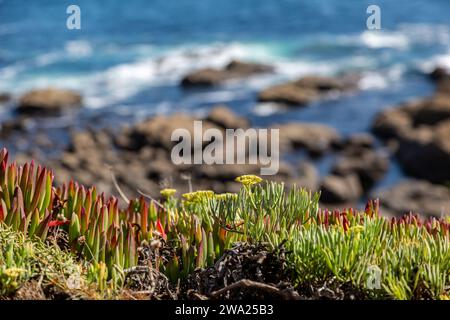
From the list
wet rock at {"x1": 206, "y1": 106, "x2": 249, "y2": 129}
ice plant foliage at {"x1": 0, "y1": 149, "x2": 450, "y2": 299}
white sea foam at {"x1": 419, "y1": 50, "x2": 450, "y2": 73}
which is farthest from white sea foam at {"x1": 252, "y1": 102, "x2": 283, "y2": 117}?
ice plant foliage at {"x1": 0, "y1": 149, "x2": 450, "y2": 299}

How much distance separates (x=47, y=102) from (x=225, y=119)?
9982mm

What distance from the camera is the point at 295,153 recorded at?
29.2 metres

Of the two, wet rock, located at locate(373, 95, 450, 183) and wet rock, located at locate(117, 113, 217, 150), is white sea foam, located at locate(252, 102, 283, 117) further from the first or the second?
wet rock, located at locate(373, 95, 450, 183)

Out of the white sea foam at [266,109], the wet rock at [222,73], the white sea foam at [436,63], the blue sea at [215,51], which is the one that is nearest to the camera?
the white sea foam at [266,109]

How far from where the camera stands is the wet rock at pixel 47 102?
35.7 metres

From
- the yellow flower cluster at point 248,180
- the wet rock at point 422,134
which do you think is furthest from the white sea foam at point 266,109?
the yellow flower cluster at point 248,180

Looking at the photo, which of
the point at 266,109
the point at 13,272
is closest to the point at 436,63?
the point at 266,109

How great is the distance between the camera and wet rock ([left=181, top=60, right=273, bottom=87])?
40.4 meters

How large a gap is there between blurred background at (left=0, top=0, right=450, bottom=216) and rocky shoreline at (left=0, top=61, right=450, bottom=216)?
0.23 ft

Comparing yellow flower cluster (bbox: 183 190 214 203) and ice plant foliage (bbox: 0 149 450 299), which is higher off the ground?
yellow flower cluster (bbox: 183 190 214 203)

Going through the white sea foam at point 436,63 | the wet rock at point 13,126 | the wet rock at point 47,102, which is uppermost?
the white sea foam at point 436,63

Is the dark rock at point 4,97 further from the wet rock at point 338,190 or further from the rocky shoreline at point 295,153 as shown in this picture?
the wet rock at point 338,190

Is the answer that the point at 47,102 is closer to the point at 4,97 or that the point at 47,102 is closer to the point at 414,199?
the point at 4,97

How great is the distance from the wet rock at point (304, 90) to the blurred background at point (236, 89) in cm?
11
